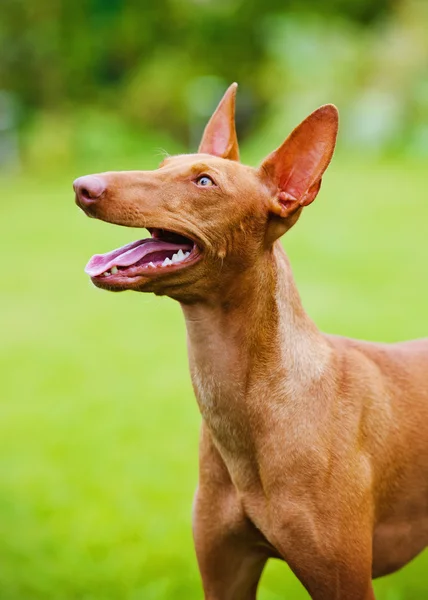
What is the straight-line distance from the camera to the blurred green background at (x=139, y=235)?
5012mm

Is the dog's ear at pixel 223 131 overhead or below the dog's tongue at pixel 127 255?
overhead

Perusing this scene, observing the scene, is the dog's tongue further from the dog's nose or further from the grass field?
the grass field

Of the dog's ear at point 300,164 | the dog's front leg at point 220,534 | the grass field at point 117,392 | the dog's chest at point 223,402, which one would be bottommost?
the grass field at point 117,392

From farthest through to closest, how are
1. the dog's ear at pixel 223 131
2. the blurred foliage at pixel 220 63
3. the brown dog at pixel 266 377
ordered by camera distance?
1. the blurred foliage at pixel 220 63
2. the dog's ear at pixel 223 131
3. the brown dog at pixel 266 377

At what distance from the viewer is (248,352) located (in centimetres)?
289

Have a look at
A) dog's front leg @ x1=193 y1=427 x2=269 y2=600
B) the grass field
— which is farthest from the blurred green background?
dog's front leg @ x1=193 y1=427 x2=269 y2=600

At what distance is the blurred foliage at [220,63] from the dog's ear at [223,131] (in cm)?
1490

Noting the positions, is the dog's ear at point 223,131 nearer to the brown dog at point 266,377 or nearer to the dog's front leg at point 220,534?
the brown dog at point 266,377

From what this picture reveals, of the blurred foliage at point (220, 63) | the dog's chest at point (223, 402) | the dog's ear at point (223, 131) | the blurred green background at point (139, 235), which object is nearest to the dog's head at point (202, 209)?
the dog's chest at point (223, 402)

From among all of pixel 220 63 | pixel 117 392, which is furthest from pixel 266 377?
pixel 220 63

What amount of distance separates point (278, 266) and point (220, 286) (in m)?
0.23

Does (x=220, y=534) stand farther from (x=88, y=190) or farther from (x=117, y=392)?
(x=117, y=392)

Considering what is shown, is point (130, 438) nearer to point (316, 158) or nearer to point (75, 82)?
point (316, 158)

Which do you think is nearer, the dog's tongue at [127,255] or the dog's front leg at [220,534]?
the dog's tongue at [127,255]
